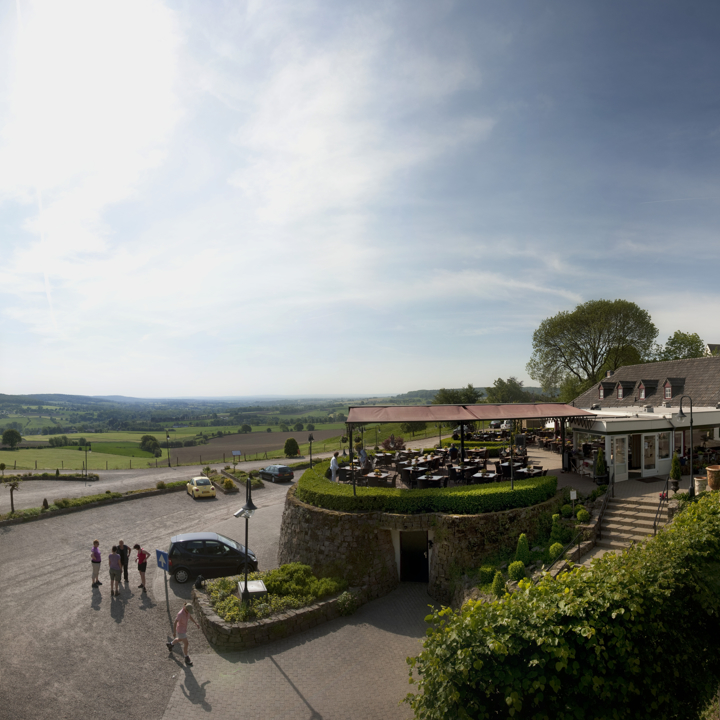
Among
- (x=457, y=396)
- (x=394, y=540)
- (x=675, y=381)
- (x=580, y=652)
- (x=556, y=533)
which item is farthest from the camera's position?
(x=457, y=396)

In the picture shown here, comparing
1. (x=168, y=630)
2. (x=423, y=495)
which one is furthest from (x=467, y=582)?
(x=168, y=630)

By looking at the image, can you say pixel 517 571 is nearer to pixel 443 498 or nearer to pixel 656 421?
pixel 443 498

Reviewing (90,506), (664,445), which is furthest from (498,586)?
(90,506)

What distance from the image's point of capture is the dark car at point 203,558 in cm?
1755

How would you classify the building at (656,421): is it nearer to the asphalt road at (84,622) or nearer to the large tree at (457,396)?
the asphalt road at (84,622)

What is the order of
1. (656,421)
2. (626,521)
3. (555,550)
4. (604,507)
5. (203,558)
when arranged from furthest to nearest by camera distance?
(656,421), (203,558), (604,507), (626,521), (555,550)

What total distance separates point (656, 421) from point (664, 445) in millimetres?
1491

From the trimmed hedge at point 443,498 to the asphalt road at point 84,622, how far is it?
500 centimetres

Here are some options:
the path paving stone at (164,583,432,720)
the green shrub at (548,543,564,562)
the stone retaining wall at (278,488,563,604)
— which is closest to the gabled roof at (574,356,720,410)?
the stone retaining wall at (278,488,563,604)

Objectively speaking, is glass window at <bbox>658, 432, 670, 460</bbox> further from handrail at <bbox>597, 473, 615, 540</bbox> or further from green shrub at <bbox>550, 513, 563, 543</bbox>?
green shrub at <bbox>550, 513, 563, 543</bbox>

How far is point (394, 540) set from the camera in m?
17.1

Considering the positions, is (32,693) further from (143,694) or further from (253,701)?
(253,701)

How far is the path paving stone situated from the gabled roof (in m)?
23.3

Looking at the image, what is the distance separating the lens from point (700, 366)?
29.4 m
